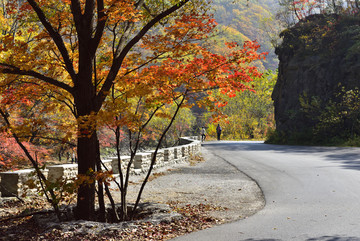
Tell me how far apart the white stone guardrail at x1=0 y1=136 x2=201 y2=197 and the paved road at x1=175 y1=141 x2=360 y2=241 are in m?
3.47

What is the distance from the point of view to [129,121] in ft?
23.2

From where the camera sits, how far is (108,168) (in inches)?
511

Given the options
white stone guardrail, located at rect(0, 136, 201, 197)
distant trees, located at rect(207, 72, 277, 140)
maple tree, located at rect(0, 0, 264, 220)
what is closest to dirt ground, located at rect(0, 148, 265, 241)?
white stone guardrail, located at rect(0, 136, 201, 197)

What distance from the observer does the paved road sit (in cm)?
632

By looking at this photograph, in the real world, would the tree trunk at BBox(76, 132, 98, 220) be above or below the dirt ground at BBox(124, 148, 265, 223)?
above

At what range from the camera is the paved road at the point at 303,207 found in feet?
20.7

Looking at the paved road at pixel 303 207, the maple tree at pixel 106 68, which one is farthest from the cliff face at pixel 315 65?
the maple tree at pixel 106 68

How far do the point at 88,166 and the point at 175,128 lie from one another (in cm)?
3693

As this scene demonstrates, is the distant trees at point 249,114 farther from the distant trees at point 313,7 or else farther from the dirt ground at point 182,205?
the dirt ground at point 182,205

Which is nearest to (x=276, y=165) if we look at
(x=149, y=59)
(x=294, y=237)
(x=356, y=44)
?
(x=149, y=59)

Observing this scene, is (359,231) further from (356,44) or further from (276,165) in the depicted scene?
(356,44)

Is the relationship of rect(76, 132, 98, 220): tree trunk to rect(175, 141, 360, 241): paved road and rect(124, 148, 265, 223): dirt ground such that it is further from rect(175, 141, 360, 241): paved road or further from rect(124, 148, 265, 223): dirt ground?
rect(124, 148, 265, 223): dirt ground

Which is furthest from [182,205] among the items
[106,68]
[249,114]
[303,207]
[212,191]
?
[249,114]

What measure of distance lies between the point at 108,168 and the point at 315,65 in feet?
69.5
